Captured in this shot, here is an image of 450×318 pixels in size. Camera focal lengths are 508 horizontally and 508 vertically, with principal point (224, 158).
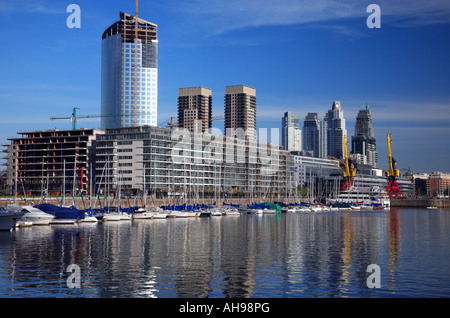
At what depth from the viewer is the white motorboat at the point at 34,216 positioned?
91.1 metres

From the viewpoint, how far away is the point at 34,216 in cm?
9312

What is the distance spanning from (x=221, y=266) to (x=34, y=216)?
191 ft

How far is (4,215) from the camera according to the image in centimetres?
7800

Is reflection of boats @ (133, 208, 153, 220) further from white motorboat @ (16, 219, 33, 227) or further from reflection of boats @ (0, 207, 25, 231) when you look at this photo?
reflection of boats @ (0, 207, 25, 231)

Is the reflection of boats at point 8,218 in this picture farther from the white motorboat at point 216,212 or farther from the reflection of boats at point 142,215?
the white motorboat at point 216,212

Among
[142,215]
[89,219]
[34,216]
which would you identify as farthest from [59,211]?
[142,215]

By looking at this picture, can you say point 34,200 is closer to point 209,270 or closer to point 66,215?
point 66,215

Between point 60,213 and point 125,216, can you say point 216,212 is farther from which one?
point 60,213

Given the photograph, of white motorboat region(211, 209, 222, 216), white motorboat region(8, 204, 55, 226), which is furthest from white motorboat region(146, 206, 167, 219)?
white motorboat region(8, 204, 55, 226)

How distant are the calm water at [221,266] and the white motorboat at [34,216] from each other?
16130 millimetres

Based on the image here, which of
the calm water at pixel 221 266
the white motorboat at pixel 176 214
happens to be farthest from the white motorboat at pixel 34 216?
the white motorboat at pixel 176 214

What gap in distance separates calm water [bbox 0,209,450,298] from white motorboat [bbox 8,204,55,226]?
16.1 m
